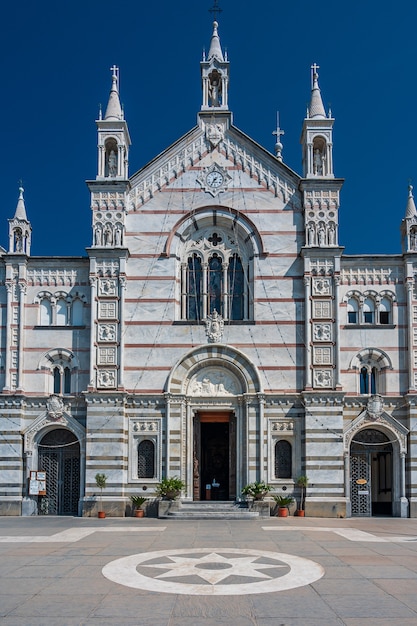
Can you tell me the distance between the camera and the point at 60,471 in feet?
111

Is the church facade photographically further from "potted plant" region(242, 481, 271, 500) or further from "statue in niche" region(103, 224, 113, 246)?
"potted plant" region(242, 481, 271, 500)

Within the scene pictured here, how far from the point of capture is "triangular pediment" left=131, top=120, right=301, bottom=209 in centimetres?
3550

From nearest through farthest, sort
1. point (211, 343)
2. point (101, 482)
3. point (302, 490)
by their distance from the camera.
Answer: point (101, 482) < point (302, 490) < point (211, 343)

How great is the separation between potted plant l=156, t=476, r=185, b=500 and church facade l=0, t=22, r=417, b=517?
3.53 feet

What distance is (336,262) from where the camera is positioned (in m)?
34.0

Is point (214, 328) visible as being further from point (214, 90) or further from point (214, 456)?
point (214, 90)

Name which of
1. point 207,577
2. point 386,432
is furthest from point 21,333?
point 207,577

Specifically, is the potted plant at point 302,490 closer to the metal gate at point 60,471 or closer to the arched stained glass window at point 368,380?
the arched stained glass window at point 368,380

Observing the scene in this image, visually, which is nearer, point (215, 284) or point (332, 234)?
point (332, 234)

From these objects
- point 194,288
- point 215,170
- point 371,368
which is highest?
point 215,170

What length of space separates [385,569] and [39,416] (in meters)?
20.3

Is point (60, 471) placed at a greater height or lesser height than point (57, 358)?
lesser

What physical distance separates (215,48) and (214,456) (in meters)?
19.8

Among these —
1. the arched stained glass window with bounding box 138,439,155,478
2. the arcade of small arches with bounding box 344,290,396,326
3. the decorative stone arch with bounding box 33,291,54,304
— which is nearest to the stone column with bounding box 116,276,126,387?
the arched stained glass window with bounding box 138,439,155,478
